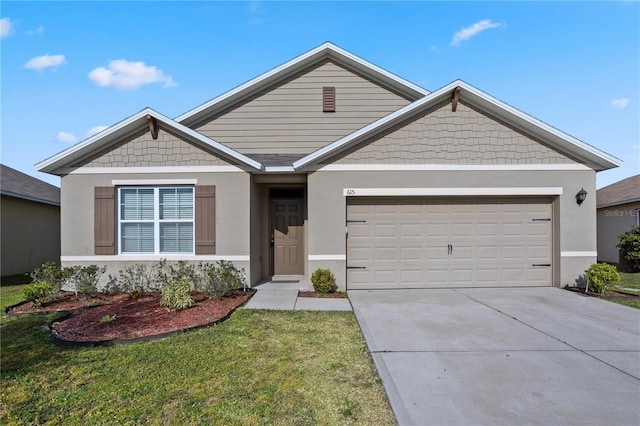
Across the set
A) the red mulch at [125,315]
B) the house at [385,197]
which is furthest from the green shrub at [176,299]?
the house at [385,197]

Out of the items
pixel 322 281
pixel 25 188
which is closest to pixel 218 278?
pixel 322 281

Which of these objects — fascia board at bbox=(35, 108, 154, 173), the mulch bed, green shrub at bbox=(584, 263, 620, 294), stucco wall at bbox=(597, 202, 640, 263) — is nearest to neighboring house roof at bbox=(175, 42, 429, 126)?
fascia board at bbox=(35, 108, 154, 173)

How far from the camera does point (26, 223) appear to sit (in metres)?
12.4

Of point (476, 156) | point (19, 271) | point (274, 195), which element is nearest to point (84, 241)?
point (274, 195)

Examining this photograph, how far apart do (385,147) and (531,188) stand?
12.7 feet

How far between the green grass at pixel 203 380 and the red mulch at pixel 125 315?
388 mm

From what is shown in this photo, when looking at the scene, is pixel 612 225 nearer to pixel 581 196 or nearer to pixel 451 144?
pixel 581 196

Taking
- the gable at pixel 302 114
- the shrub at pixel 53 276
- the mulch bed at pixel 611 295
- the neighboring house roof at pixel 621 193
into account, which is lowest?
the mulch bed at pixel 611 295

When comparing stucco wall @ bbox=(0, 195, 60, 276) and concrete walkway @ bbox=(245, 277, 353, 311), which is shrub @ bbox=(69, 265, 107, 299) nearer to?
concrete walkway @ bbox=(245, 277, 353, 311)

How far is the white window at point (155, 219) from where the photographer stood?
8258mm

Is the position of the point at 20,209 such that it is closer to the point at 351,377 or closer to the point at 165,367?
the point at 165,367

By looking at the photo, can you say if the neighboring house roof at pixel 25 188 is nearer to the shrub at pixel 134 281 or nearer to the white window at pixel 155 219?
the white window at pixel 155 219

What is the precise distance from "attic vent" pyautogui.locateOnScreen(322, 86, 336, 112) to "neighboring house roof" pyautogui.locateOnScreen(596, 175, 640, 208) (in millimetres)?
13293

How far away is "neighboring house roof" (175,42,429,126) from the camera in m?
10.2
